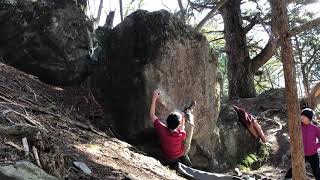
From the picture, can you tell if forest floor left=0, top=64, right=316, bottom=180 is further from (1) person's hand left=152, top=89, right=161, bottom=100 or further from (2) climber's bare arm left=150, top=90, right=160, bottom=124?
(1) person's hand left=152, top=89, right=161, bottom=100

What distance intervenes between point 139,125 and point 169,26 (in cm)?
203

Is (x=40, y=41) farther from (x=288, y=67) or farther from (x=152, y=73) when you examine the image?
(x=288, y=67)

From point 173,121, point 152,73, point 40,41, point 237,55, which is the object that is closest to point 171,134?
point 173,121

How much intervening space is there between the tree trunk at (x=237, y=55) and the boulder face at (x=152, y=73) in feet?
20.8

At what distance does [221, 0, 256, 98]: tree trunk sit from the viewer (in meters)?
15.5

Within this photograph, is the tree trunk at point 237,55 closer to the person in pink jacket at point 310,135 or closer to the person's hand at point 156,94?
the person in pink jacket at point 310,135

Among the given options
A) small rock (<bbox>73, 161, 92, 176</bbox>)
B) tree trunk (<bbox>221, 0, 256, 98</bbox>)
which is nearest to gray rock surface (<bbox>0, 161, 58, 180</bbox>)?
small rock (<bbox>73, 161, 92, 176</bbox>)

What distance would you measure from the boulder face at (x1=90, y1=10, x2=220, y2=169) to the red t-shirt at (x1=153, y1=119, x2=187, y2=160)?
1.18 feet

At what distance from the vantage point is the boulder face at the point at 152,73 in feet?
26.3

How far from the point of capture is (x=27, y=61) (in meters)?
8.91

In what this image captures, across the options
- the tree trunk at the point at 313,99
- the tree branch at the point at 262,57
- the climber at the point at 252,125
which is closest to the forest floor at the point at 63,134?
the climber at the point at 252,125

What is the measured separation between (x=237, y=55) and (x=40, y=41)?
830 cm

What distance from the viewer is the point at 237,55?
1554 centimetres

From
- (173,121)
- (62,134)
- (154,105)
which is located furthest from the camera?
(154,105)
